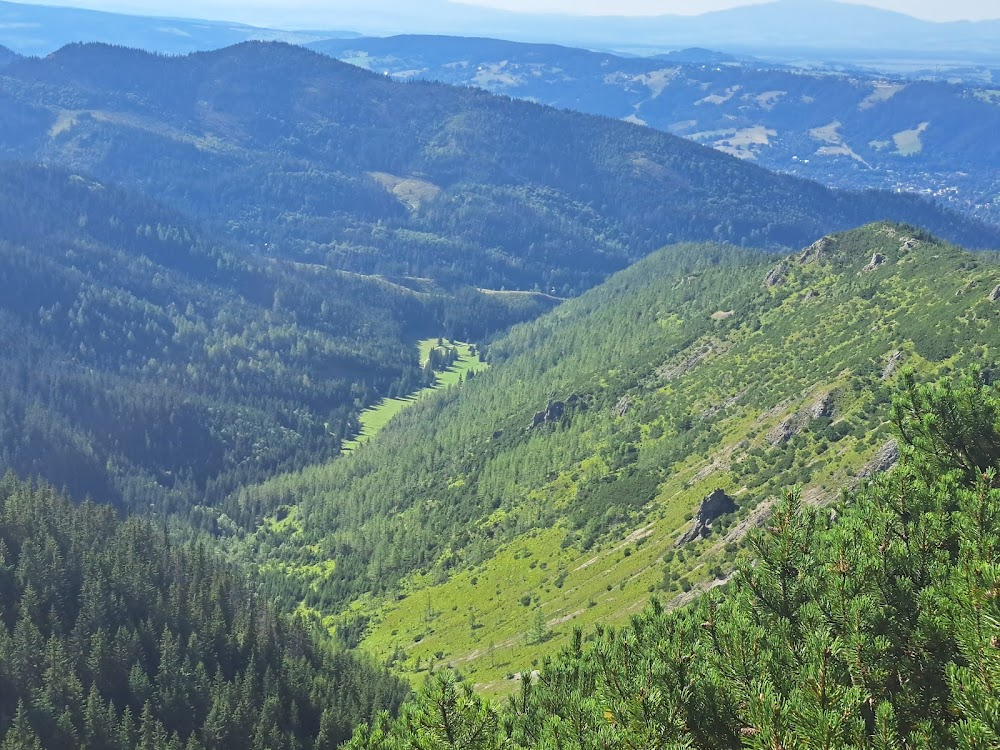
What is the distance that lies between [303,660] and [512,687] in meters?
37.4

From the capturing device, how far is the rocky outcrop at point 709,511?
180625 millimetres

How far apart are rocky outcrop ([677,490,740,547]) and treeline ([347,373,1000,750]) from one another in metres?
134

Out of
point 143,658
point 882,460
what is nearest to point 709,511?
point 882,460

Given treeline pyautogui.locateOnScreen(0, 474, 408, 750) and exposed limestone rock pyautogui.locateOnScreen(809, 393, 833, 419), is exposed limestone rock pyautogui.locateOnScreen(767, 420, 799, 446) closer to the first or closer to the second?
exposed limestone rock pyautogui.locateOnScreen(809, 393, 833, 419)

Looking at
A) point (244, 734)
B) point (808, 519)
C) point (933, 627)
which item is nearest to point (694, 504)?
point (244, 734)

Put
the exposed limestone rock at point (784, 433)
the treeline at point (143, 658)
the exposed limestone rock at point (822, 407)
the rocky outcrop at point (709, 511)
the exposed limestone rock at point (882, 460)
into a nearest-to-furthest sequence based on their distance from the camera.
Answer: the treeline at point (143, 658) < the exposed limestone rock at point (882, 460) < the rocky outcrop at point (709, 511) < the exposed limestone rock at point (822, 407) < the exposed limestone rock at point (784, 433)

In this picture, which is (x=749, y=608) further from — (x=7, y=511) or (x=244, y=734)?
(x=7, y=511)

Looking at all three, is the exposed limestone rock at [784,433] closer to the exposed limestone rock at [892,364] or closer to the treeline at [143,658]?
the exposed limestone rock at [892,364]

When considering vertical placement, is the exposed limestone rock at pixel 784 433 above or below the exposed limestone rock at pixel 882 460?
below

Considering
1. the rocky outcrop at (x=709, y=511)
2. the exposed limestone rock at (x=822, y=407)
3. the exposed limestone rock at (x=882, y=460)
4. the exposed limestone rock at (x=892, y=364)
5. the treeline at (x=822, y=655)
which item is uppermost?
the treeline at (x=822, y=655)

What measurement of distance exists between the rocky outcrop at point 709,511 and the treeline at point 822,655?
134130 millimetres

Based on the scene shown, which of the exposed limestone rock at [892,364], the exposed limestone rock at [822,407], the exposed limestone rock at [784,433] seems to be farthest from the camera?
the exposed limestone rock at [784,433]

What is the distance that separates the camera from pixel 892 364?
631 ft

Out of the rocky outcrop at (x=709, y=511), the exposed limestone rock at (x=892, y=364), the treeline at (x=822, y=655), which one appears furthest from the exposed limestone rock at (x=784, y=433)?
the treeline at (x=822, y=655)
